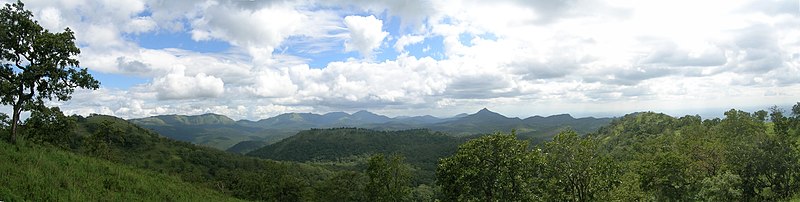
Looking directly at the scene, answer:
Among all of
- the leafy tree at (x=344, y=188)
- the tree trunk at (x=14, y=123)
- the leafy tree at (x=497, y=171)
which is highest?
the tree trunk at (x=14, y=123)

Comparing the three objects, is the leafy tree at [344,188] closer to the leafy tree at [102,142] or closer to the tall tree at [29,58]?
the leafy tree at [102,142]

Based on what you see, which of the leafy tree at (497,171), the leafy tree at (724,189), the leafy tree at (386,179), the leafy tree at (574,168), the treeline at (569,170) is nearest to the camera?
the leafy tree at (574,168)

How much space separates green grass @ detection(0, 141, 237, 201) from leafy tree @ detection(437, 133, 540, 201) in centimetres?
2327

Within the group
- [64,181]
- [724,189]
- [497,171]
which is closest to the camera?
[64,181]

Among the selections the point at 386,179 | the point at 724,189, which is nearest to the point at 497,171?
the point at 386,179

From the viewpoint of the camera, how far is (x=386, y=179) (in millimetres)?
57375

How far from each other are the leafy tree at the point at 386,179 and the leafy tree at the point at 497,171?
17822mm

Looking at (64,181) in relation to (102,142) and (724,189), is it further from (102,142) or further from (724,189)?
(102,142)

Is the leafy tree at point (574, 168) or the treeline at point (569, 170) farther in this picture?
the treeline at point (569, 170)

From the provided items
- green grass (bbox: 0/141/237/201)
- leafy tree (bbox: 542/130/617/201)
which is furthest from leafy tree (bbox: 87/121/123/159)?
leafy tree (bbox: 542/130/617/201)

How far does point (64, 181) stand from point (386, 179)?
40.0 meters

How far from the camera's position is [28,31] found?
98.2ft

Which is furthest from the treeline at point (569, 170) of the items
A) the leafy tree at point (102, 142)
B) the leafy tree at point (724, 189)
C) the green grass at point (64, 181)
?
the green grass at point (64, 181)

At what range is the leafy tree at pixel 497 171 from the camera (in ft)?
129
